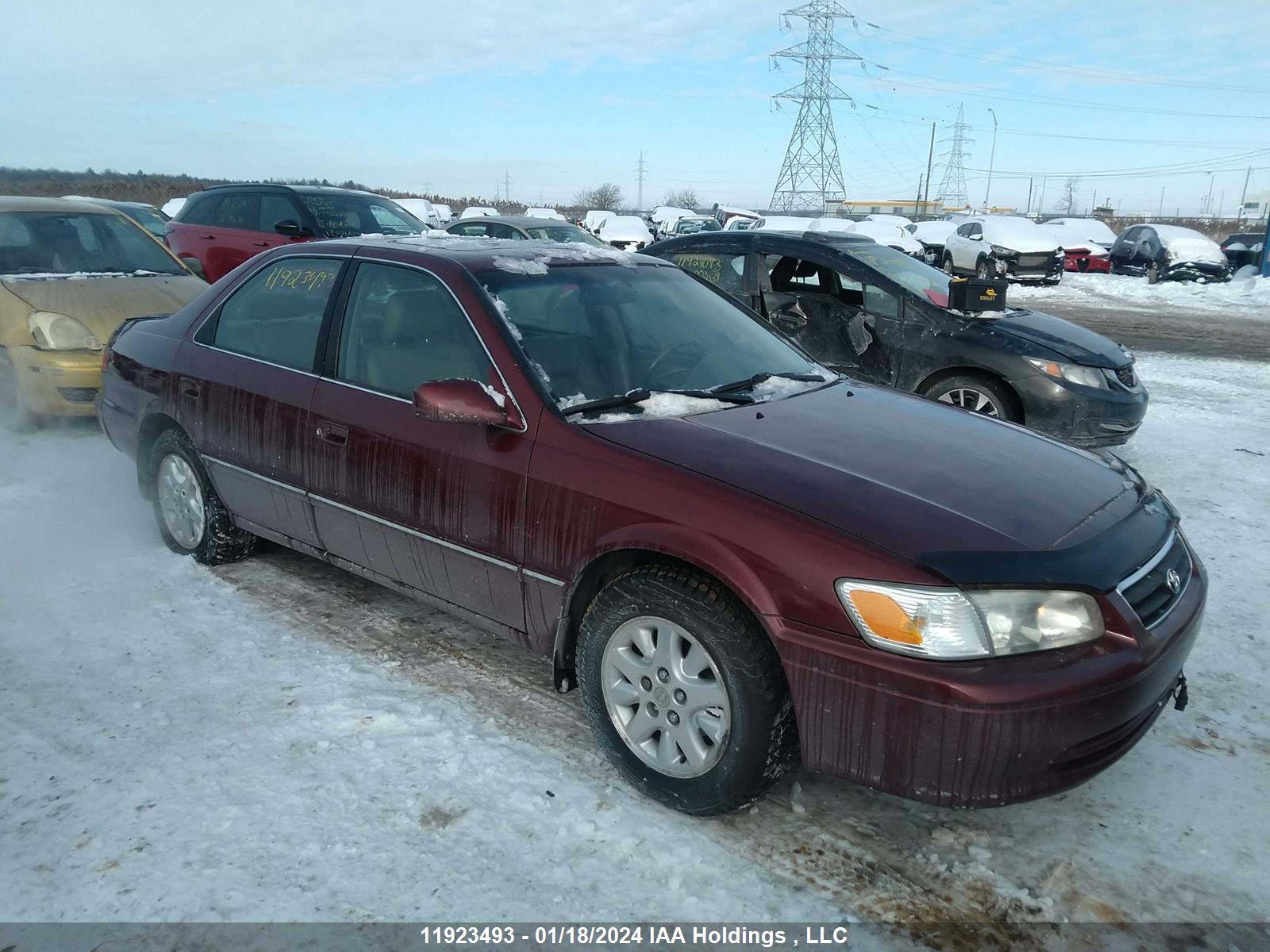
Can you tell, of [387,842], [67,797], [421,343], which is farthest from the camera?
[421,343]

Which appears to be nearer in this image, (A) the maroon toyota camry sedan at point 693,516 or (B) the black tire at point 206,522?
(A) the maroon toyota camry sedan at point 693,516

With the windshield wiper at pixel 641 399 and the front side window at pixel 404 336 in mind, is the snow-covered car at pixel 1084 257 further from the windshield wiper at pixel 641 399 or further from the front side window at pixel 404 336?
the front side window at pixel 404 336

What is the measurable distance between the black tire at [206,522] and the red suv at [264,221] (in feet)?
17.6

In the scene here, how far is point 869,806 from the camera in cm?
285

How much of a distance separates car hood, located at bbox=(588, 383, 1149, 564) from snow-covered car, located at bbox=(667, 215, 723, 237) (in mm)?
28730

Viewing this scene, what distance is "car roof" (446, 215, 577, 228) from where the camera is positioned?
11859 millimetres

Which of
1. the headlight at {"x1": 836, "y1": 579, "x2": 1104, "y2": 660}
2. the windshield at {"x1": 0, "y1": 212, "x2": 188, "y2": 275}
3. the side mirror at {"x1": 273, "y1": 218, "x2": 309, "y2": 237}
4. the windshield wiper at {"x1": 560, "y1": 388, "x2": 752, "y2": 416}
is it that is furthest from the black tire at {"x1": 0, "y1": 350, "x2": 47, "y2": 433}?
the headlight at {"x1": 836, "y1": 579, "x2": 1104, "y2": 660}

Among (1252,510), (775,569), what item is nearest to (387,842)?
(775,569)

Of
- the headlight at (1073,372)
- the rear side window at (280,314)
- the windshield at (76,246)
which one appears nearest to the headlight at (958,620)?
the rear side window at (280,314)

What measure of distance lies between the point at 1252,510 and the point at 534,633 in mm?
4636

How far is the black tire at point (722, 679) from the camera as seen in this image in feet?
8.17

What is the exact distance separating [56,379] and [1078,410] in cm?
685

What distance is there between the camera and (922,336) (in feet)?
21.0

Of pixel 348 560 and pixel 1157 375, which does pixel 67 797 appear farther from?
pixel 1157 375
